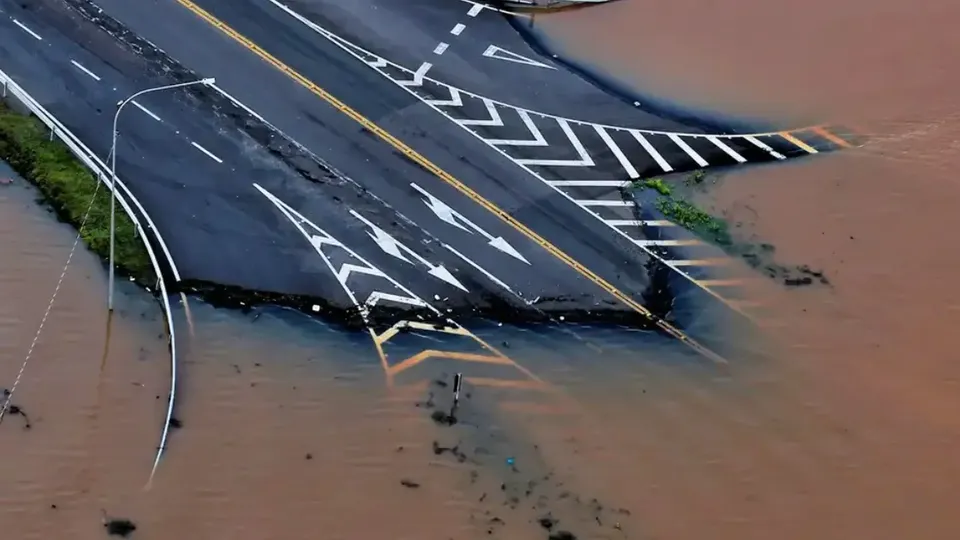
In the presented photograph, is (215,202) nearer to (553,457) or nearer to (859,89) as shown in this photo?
(553,457)

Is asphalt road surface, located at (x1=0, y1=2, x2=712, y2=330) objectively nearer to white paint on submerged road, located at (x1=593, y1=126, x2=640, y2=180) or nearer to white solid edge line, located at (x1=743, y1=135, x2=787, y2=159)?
white paint on submerged road, located at (x1=593, y1=126, x2=640, y2=180)

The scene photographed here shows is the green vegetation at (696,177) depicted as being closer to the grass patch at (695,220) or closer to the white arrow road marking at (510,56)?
the grass patch at (695,220)

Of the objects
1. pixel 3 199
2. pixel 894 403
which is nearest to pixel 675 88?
pixel 894 403

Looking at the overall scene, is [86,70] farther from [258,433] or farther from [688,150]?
[688,150]

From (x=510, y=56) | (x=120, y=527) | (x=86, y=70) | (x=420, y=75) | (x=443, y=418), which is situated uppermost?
(x=510, y=56)

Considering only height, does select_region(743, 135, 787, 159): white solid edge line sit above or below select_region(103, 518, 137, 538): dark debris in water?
above

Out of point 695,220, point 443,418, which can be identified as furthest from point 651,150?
point 443,418

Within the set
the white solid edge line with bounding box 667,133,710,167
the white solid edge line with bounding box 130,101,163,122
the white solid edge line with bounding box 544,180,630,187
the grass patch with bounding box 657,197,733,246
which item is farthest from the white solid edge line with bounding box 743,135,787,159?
the white solid edge line with bounding box 130,101,163,122
